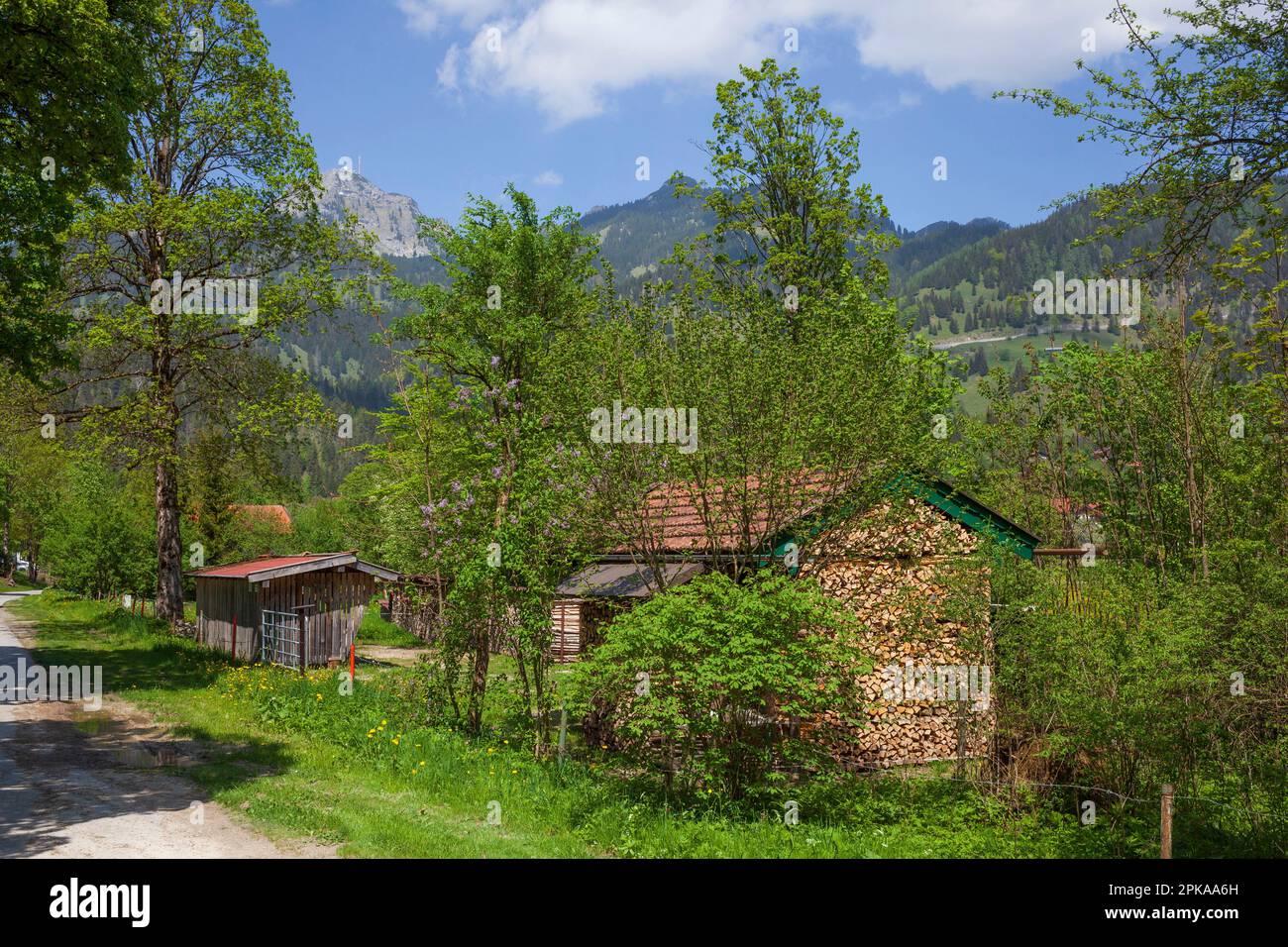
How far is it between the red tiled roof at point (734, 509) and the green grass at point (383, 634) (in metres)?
27.0

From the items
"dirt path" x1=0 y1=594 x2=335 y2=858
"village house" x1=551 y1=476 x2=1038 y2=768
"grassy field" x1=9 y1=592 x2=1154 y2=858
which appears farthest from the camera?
"village house" x1=551 y1=476 x2=1038 y2=768

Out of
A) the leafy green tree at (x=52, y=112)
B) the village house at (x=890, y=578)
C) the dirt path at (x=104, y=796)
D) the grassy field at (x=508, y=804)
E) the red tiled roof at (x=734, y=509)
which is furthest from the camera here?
the red tiled roof at (x=734, y=509)

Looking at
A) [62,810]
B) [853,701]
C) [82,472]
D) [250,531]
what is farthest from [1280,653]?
[82,472]

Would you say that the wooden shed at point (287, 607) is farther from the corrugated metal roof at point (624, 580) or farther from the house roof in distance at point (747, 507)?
the house roof in distance at point (747, 507)

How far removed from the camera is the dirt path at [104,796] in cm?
820

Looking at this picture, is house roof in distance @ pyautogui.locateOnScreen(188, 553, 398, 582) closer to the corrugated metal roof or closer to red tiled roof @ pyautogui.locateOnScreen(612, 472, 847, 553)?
the corrugated metal roof

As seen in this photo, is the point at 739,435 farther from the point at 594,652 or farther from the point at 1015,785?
the point at 1015,785

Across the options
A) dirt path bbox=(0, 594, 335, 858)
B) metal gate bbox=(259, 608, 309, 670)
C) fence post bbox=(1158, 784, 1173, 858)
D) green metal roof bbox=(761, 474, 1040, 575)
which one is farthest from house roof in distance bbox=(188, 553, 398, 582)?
fence post bbox=(1158, 784, 1173, 858)

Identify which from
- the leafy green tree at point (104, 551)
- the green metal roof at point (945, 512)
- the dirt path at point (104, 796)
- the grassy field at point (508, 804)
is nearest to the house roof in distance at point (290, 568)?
the dirt path at point (104, 796)

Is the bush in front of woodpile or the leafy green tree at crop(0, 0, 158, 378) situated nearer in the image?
the bush in front of woodpile

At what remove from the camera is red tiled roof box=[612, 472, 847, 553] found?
1188cm

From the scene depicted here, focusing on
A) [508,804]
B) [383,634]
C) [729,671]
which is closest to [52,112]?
[508,804]

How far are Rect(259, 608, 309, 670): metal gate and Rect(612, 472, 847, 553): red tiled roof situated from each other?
16.2 metres

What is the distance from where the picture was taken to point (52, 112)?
12250mm
